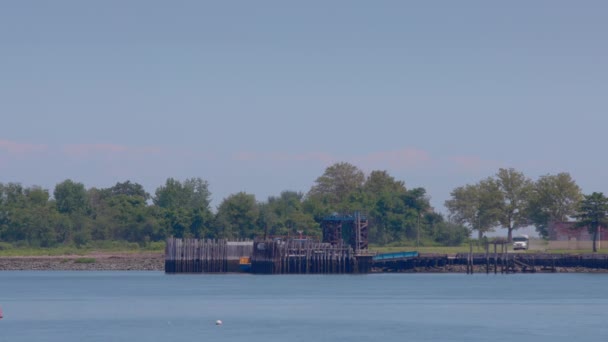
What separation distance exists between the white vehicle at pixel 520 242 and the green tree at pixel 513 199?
677 cm

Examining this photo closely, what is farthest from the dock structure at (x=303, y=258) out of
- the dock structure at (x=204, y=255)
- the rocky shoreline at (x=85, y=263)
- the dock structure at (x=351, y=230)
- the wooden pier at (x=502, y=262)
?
the rocky shoreline at (x=85, y=263)

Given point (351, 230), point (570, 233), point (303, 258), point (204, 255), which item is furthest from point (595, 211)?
point (204, 255)

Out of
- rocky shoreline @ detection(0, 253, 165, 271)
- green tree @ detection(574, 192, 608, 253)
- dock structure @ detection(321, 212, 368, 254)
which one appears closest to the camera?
dock structure @ detection(321, 212, 368, 254)

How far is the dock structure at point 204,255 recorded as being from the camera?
138m

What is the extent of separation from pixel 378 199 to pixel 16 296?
93370 millimetres

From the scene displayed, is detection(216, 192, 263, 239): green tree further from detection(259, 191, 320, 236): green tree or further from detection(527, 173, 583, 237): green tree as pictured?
detection(527, 173, 583, 237): green tree

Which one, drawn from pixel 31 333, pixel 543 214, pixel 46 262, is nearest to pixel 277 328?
pixel 31 333

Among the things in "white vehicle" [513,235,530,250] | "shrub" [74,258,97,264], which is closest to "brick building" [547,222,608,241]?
"white vehicle" [513,235,530,250]

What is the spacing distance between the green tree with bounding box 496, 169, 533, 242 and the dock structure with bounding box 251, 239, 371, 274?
155 ft

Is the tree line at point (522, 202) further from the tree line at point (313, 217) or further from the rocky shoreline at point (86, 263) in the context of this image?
the rocky shoreline at point (86, 263)

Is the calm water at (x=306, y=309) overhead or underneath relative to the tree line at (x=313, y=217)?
underneath

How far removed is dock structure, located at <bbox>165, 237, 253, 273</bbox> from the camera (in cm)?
13800

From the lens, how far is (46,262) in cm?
16325

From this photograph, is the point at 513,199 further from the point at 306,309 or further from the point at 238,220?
the point at 306,309
